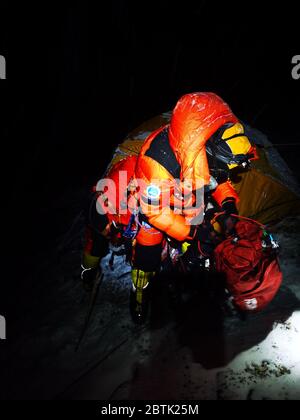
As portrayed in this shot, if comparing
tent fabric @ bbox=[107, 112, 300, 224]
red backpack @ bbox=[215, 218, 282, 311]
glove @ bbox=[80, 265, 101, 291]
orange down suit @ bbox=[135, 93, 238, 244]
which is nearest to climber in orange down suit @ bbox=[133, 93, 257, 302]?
Result: orange down suit @ bbox=[135, 93, 238, 244]

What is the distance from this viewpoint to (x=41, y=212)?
23.0 feet

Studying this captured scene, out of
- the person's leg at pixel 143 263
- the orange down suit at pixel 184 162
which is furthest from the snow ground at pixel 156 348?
the orange down suit at pixel 184 162

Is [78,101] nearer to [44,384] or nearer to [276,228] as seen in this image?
[276,228]

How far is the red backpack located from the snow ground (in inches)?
9.7

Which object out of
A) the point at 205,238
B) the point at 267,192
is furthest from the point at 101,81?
the point at 205,238

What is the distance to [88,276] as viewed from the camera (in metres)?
3.78

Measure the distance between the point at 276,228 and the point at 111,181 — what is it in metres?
2.29

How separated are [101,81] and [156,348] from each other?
12.1 metres

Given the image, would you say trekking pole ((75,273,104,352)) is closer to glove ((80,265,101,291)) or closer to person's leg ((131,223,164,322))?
glove ((80,265,101,291))

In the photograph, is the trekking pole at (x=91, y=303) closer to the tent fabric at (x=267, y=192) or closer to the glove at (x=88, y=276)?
the glove at (x=88, y=276)

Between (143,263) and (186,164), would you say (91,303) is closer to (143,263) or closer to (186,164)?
(143,263)

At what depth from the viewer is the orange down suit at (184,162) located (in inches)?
85.4

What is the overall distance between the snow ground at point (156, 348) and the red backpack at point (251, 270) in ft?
0.81
